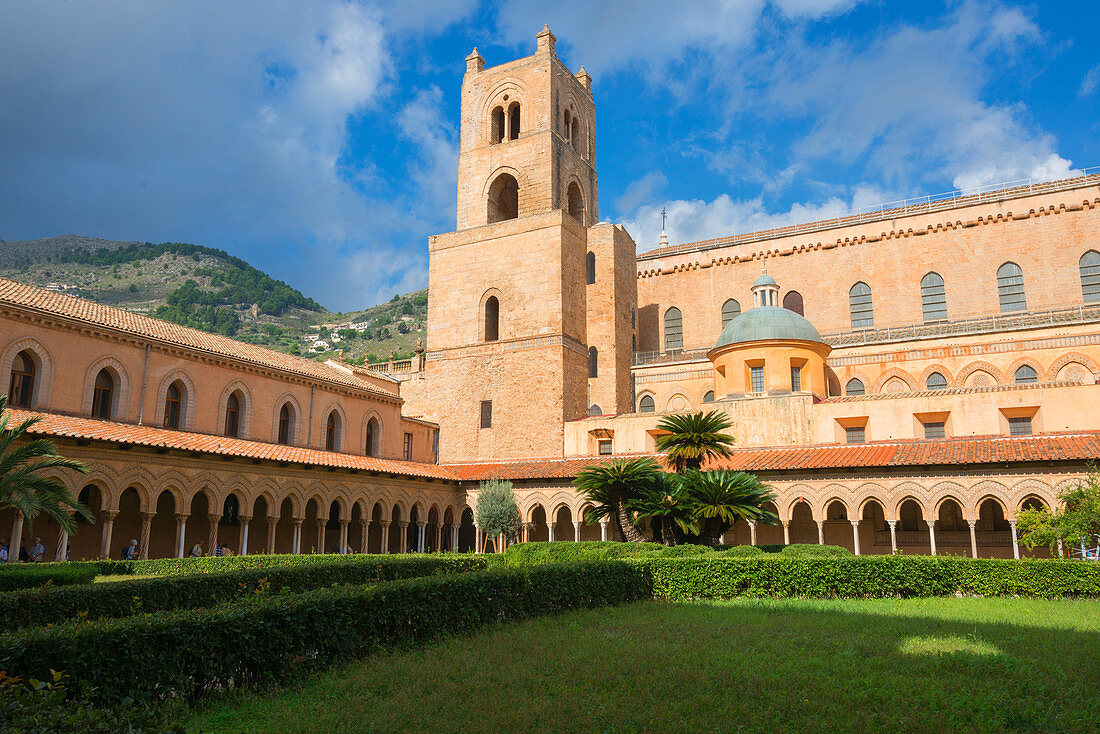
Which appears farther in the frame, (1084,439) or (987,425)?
(987,425)

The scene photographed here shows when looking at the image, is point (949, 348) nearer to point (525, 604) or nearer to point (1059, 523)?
point (1059, 523)

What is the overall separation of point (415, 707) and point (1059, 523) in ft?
60.6

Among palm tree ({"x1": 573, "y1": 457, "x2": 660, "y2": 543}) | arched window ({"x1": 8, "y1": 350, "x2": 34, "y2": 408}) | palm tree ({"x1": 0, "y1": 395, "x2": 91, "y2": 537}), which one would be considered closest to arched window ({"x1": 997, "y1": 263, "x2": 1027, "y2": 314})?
palm tree ({"x1": 573, "y1": 457, "x2": 660, "y2": 543})

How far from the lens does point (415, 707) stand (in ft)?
24.1

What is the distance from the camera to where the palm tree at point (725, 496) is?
2122 cm

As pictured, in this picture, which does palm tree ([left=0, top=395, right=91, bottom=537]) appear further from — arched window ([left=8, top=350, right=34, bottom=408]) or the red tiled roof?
the red tiled roof

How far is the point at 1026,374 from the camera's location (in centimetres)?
3200

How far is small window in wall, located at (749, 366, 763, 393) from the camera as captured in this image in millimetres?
32719

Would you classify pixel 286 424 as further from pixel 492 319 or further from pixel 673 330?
pixel 673 330

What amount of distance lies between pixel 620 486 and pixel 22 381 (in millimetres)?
17545

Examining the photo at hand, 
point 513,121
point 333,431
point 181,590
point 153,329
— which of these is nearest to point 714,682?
point 181,590

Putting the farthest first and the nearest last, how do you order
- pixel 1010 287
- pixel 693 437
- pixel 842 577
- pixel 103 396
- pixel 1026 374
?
pixel 1010 287 < pixel 1026 374 < pixel 103 396 < pixel 693 437 < pixel 842 577

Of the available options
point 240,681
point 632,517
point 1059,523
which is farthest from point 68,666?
point 1059,523

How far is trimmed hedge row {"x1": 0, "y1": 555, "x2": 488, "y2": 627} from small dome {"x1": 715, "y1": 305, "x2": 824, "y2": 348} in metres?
18.2
